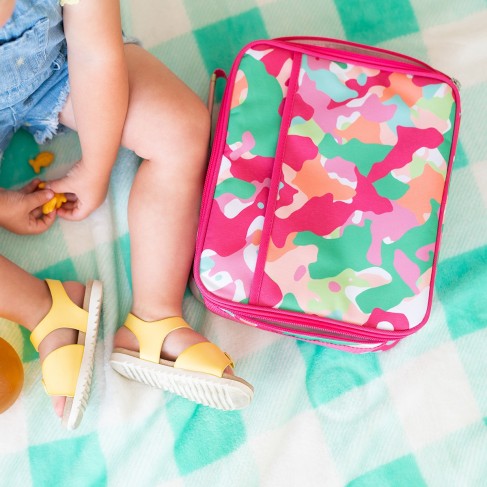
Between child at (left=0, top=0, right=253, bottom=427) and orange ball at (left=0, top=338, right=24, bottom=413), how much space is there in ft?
0.12

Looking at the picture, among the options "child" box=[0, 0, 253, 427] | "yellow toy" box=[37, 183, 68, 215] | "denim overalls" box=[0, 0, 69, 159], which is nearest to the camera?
Answer: "denim overalls" box=[0, 0, 69, 159]

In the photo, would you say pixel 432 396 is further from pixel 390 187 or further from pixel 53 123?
pixel 53 123

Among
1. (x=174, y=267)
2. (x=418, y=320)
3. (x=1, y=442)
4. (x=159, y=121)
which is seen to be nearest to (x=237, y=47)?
(x=159, y=121)

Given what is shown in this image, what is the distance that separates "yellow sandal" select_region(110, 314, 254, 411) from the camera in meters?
0.88

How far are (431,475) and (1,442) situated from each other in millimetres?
618

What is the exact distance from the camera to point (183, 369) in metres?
0.90

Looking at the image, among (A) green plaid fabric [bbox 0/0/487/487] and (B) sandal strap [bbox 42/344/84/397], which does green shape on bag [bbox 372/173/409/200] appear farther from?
(B) sandal strap [bbox 42/344/84/397]

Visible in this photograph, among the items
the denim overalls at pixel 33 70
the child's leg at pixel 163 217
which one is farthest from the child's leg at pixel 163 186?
the denim overalls at pixel 33 70

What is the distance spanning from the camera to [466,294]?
1.00 m

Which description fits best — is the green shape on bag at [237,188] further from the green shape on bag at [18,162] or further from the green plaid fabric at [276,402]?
the green shape on bag at [18,162]

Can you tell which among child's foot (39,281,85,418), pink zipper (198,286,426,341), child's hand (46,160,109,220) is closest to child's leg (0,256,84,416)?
child's foot (39,281,85,418)

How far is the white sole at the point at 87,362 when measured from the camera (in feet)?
2.94

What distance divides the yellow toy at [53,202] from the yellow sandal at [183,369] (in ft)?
0.66

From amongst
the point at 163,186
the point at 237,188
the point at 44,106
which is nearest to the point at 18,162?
the point at 44,106
